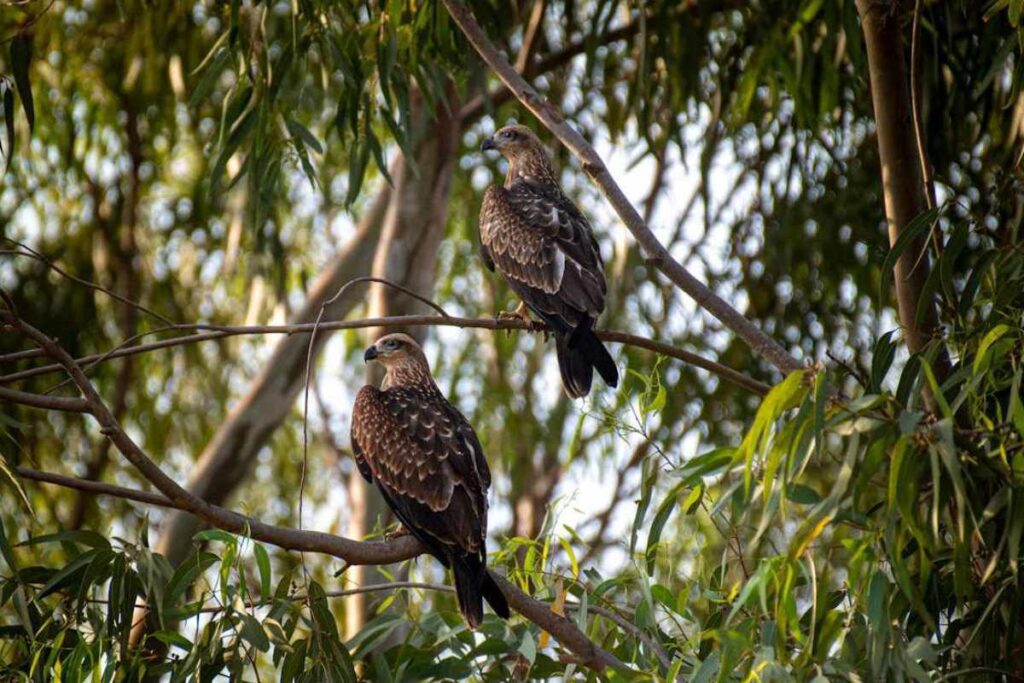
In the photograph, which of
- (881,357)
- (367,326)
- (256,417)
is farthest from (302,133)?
(881,357)

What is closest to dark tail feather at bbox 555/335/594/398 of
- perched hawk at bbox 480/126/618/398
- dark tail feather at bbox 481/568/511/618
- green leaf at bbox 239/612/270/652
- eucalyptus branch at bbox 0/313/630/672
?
perched hawk at bbox 480/126/618/398

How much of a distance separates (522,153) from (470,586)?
2169 mm

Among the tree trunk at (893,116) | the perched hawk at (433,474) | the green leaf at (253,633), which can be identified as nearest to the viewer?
the green leaf at (253,633)

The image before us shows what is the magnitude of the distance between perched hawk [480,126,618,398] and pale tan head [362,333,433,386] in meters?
0.40

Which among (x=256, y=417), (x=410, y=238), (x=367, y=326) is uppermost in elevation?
(x=410, y=238)

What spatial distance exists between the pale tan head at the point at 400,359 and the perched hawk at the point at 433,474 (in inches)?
13.1

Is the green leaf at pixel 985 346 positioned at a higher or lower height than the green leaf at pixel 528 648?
higher

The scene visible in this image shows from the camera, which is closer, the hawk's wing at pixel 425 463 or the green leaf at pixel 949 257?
the green leaf at pixel 949 257

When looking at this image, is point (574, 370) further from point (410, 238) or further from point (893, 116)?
point (410, 238)

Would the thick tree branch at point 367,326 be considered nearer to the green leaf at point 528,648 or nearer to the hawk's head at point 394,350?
the green leaf at point 528,648

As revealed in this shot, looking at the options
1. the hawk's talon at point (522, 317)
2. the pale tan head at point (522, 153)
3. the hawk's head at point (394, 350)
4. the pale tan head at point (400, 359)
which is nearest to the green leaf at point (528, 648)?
the hawk's talon at point (522, 317)

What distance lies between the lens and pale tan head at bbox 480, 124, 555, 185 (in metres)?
4.90

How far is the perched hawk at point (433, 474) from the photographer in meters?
3.25

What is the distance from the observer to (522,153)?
4.98 m
